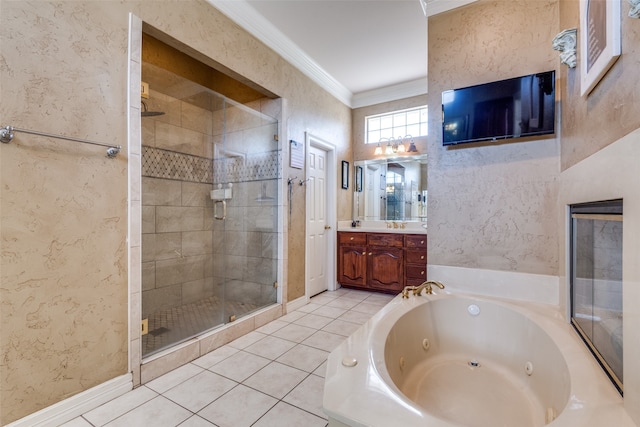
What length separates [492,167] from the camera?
215cm

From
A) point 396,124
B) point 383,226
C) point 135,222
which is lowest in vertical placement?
point 383,226

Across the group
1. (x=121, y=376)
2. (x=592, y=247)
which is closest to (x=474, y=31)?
(x=592, y=247)

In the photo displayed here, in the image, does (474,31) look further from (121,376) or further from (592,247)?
(121,376)

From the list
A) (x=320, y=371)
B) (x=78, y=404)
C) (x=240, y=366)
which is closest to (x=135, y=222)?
(x=78, y=404)

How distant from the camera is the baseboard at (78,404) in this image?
1.39m

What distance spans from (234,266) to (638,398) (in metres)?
3.07

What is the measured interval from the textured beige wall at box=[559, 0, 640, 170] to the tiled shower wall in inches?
96.4

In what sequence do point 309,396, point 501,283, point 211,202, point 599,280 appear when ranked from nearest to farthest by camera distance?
point 599,280, point 309,396, point 501,283, point 211,202

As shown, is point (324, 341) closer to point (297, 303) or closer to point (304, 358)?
point (304, 358)

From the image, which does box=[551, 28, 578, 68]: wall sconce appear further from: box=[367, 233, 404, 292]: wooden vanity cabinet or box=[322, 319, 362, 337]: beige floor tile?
box=[322, 319, 362, 337]: beige floor tile

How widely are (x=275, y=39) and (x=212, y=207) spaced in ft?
6.45

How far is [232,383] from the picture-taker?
1833 millimetres

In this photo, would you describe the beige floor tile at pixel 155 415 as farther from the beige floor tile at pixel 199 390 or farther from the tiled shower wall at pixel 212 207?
the tiled shower wall at pixel 212 207

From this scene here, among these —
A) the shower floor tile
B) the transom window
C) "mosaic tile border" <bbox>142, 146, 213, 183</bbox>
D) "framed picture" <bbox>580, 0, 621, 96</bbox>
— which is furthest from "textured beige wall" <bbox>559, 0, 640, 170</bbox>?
"mosaic tile border" <bbox>142, 146, 213, 183</bbox>
